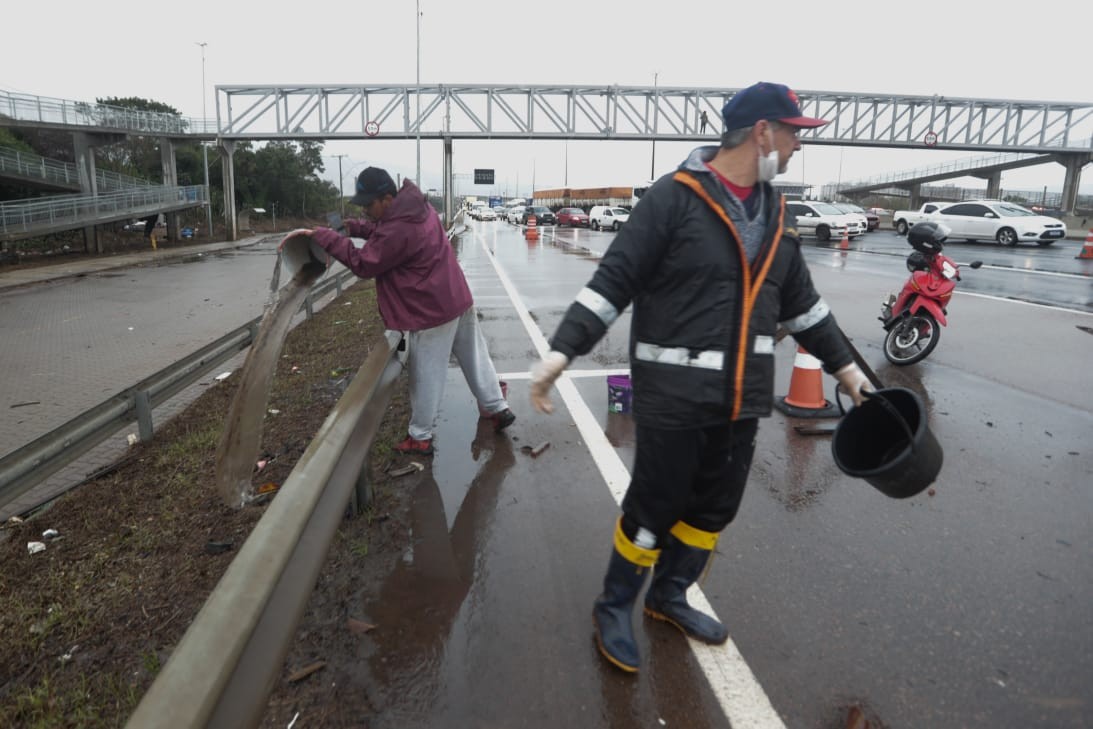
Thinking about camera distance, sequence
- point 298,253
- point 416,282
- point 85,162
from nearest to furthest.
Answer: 1. point 298,253
2. point 416,282
3. point 85,162

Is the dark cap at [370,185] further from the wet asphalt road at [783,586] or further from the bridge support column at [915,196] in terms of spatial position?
the bridge support column at [915,196]

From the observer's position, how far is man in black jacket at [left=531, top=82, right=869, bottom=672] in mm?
2549

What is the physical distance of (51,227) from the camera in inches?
1070

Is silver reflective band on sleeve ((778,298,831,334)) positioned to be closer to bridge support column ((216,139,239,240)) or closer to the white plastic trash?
the white plastic trash

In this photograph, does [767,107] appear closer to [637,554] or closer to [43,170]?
[637,554]

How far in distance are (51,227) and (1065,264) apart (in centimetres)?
3366

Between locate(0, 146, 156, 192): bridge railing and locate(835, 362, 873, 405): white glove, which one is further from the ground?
locate(0, 146, 156, 192): bridge railing

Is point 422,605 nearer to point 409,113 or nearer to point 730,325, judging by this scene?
point 730,325

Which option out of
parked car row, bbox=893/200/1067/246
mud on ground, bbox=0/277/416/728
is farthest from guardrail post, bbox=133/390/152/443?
parked car row, bbox=893/200/1067/246

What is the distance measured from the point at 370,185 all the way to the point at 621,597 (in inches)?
121

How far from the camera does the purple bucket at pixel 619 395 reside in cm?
577

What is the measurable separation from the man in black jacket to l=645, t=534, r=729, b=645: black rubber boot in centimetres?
21

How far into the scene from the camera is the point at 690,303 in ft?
8.43

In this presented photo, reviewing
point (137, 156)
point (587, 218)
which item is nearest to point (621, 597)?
point (587, 218)
